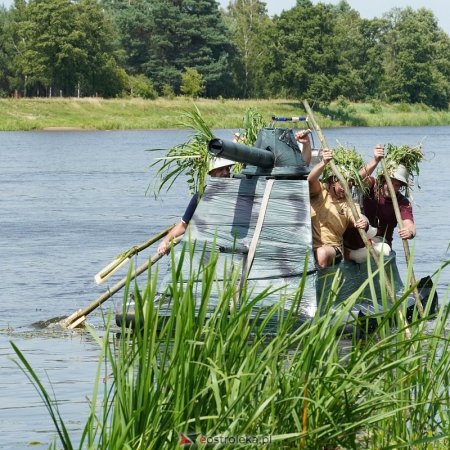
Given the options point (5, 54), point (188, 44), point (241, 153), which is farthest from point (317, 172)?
point (5, 54)

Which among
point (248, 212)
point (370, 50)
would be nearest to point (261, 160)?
point (248, 212)

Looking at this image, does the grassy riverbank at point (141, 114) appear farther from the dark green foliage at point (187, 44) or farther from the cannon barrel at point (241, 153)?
the cannon barrel at point (241, 153)

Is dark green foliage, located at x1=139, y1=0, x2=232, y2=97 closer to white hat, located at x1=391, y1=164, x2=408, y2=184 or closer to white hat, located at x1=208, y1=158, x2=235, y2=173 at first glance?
white hat, located at x1=391, y1=164, x2=408, y2=184

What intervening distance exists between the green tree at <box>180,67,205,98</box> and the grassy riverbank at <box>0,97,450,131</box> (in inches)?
206

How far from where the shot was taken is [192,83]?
109812mm

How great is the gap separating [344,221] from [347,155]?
72cm

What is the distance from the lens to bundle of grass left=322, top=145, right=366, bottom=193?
1245 cm

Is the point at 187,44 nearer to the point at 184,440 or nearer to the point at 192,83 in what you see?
the point at 192,83

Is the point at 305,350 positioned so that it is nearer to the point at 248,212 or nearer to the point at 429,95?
the point at 248,212

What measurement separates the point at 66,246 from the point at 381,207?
426 inches

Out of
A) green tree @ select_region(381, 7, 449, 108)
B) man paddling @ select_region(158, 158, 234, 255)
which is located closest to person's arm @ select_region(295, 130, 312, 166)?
man paddling @ select_region(158, 158, 234, 255)

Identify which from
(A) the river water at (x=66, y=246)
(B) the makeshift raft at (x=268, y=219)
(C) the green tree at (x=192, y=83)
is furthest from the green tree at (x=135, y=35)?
(B) the makeshift raft at (x=268, y=219)

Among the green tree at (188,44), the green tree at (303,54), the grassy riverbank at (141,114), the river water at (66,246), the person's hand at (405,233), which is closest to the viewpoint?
the river water at (66,246)

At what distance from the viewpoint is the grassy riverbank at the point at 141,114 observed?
84.1 metres
